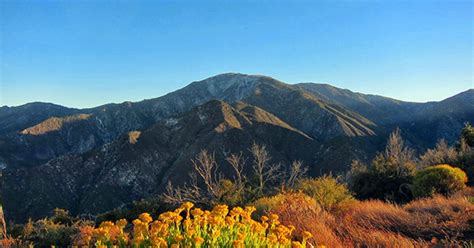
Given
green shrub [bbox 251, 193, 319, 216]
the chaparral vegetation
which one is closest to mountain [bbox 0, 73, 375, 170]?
the chaparral vegetation

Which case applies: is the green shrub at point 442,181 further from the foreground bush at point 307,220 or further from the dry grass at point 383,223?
the foreground bush at point 307,220

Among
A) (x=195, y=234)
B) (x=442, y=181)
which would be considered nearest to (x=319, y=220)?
(x=195, y=234)

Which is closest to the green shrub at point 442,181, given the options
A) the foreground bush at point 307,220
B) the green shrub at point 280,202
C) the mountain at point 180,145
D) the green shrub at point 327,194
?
the green shrub at point 327,194

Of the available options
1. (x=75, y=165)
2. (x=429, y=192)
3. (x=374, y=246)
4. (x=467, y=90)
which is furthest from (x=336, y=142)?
(x=374, y=246)

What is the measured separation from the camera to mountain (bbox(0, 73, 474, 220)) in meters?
80.8

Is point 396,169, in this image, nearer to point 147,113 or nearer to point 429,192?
point 429,192

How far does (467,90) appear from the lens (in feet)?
457

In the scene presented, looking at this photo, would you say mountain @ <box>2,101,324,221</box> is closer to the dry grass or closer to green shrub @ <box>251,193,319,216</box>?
green shrub @ <box>251,193,319,216</box>

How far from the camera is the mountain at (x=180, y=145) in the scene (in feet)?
265

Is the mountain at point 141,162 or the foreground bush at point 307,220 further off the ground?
the foreground bush at point 307,220

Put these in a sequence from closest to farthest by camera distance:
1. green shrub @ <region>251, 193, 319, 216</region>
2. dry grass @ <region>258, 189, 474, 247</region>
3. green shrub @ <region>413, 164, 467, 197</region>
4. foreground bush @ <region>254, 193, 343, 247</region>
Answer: foreground bush @ <region>254, 193, 343, 247</region> → dry grass @ <region>258, 189, 474, 247</region> → green shrub @ <region>251, 193, 319, 216</region> → green shrub @ <region>413, 164, 467, 197</region>

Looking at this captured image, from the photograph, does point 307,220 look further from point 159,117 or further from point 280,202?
point 159,117

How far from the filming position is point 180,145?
308ft

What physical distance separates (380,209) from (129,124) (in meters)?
165
